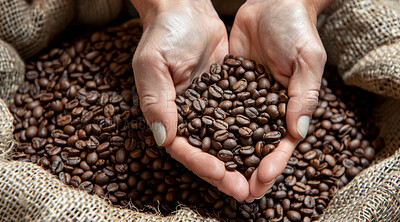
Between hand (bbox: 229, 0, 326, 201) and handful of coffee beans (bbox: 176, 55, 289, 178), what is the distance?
0.06m

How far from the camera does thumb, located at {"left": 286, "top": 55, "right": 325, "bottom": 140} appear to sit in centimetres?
181

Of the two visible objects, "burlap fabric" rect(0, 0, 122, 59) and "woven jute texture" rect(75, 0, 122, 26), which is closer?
"burlap fabric" rect(0, 0, 122, 59)

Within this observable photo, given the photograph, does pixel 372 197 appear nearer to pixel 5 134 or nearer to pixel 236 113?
pixel 236 113

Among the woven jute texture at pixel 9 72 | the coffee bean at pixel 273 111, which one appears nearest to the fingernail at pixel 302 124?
the coffee bean at pixel 273 111

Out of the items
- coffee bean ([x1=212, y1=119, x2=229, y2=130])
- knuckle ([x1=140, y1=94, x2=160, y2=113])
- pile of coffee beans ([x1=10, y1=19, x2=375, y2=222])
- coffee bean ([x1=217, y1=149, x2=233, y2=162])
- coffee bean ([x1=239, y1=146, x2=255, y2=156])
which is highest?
knuckle ([x1=140, y1=94, x2=160, y2=113])

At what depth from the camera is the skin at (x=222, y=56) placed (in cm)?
174

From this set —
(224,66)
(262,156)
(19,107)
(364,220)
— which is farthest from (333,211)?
(19,107)

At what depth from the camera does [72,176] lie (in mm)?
2039

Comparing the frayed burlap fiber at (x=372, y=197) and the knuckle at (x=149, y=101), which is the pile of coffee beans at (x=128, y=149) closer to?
the frayed burlap fiber at (x=372, y=197)

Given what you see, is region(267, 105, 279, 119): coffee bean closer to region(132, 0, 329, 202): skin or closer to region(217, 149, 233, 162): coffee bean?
region(132, 0, 329, 202): skin

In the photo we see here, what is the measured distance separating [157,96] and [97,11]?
3.63 feet

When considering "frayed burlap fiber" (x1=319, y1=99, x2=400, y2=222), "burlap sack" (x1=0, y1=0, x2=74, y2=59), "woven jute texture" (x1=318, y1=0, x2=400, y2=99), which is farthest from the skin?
"burlap sack" (x1=0, y1=0, x2=74, y2=59)

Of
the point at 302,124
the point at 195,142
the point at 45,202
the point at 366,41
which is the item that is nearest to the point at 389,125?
the point at 366,41

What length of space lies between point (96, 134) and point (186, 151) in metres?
0.58
